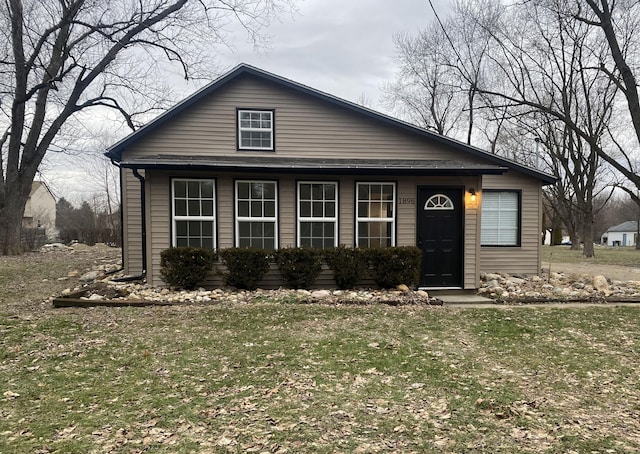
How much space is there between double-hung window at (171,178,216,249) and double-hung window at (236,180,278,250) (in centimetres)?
57

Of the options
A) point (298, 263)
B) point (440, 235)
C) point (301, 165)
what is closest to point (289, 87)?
point (301, 165)

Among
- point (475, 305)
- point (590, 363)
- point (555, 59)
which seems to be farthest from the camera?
point (555, 59)

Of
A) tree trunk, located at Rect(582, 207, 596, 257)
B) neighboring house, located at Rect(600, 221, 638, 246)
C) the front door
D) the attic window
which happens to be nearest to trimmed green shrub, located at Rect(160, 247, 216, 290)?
the attic window

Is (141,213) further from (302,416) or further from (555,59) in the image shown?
A: (555,59)

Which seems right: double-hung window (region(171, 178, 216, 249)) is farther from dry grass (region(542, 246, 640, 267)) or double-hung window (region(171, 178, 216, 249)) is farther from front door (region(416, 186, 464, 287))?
dry grass (region(542, 246, 640, 267))

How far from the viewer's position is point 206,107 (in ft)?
32.0

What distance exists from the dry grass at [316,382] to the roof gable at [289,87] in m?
4.34

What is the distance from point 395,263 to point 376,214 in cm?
126

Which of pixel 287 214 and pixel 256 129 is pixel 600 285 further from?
pixel 256 129

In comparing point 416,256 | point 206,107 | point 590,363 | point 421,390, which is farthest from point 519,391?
point 206,107

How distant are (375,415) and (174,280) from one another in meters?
6.01

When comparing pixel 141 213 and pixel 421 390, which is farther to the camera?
pixel 141 213

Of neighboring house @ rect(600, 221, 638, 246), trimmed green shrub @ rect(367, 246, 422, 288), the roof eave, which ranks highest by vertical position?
the roof eave

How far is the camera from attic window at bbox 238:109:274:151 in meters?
9.88
